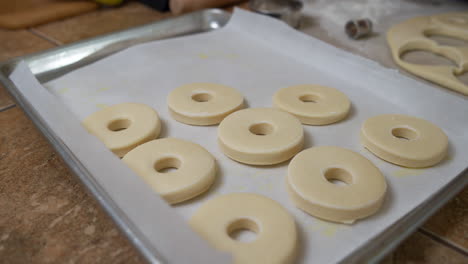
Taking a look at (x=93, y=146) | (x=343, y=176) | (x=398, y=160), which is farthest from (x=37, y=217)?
(x=398, y=160)

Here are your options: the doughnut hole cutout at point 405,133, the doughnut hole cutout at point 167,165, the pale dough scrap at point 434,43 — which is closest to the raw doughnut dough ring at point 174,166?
the doughnut hole cutout at point 167,165

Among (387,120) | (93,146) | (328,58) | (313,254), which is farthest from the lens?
(328,58)

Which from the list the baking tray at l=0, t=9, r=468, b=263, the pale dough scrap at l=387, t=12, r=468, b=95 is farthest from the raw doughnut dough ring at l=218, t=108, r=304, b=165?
the pale dough scrap at l=387, t=12, r=468, b=95

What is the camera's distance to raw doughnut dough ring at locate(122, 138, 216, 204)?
675 mm

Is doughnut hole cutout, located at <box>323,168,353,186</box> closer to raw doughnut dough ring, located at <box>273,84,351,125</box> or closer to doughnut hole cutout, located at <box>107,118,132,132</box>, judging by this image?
raw doughnut dough ring, located at <box>273,84,351,125</box>

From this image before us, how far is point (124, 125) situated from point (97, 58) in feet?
1.08

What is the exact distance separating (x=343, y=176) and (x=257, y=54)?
501 millimetres

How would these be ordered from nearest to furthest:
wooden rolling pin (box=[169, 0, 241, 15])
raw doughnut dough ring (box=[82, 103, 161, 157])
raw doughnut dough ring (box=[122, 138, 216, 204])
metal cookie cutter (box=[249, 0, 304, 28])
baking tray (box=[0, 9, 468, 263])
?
baking tray (box=[0, 9, 468, 263]), raw doughnut dough ring (box=[122, 138, 216, 204]), raw doughnut dough ring (box=[82, 103, 161, 157]), metal cookie cutter (box=[249, 0, 304, 28]), wooden rolling pin (box=[169, 0, 241, 15])

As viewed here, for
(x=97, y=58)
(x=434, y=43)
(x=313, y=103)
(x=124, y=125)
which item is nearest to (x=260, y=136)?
(x=313, y=103)

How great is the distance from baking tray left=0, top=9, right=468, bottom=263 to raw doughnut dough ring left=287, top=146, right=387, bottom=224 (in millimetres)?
58

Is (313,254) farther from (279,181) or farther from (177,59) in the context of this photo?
(177,59)

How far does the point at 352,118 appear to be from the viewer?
2.94 ft

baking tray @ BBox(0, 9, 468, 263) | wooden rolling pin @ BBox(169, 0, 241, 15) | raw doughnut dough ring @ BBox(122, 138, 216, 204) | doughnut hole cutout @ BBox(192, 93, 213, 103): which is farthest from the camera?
wooden rolling pin @ BBox(169, 0, 241, 15)

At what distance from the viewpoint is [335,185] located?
67cm
